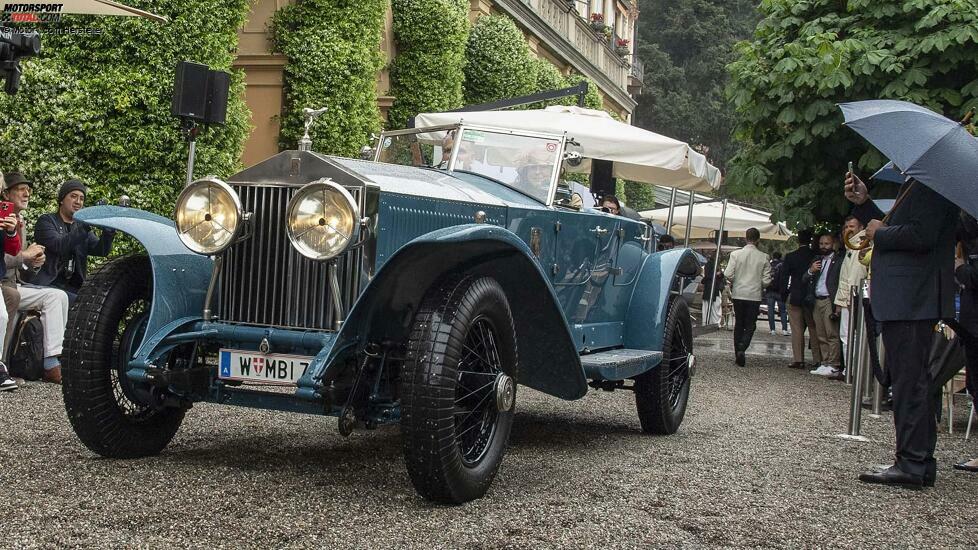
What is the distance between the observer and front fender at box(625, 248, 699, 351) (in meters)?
6.98

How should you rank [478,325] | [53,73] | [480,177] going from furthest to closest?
[53,73], [480,177], [478,325]

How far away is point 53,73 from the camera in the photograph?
10125 mm

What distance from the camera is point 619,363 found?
6.07 m

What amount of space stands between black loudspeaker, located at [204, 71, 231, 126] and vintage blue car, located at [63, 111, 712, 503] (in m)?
3.38

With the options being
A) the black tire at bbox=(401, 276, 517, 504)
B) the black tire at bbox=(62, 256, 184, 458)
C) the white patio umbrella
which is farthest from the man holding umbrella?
the white patio umbrella

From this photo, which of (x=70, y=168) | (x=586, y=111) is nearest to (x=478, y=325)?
(x=70, y=168)

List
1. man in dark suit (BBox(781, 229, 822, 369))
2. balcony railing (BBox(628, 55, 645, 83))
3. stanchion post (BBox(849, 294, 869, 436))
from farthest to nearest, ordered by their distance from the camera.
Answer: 1. balcony railing (BBox(628, 55, 645, 83))
2. man in dark suit (BBox(781, 229, 822, 369))
3. stanchion post (BBox(849, 294, 869, 436))

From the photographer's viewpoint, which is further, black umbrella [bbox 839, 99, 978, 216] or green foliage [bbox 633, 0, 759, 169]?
green foliage [bbox 633, 0, 759, 169]

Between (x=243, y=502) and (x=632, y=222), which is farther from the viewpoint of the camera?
(x=632, y=222)

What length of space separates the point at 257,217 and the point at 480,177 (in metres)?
1.74

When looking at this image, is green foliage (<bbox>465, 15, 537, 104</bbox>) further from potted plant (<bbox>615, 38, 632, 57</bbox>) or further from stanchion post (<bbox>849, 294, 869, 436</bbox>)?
potted plant (<bbox>615, 38, 632, 57</bbox>)

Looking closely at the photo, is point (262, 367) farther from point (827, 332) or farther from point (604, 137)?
point (827, 332)

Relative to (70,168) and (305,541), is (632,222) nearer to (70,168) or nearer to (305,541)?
(305,541)

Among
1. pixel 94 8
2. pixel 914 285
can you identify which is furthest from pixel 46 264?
pixel 914 285
